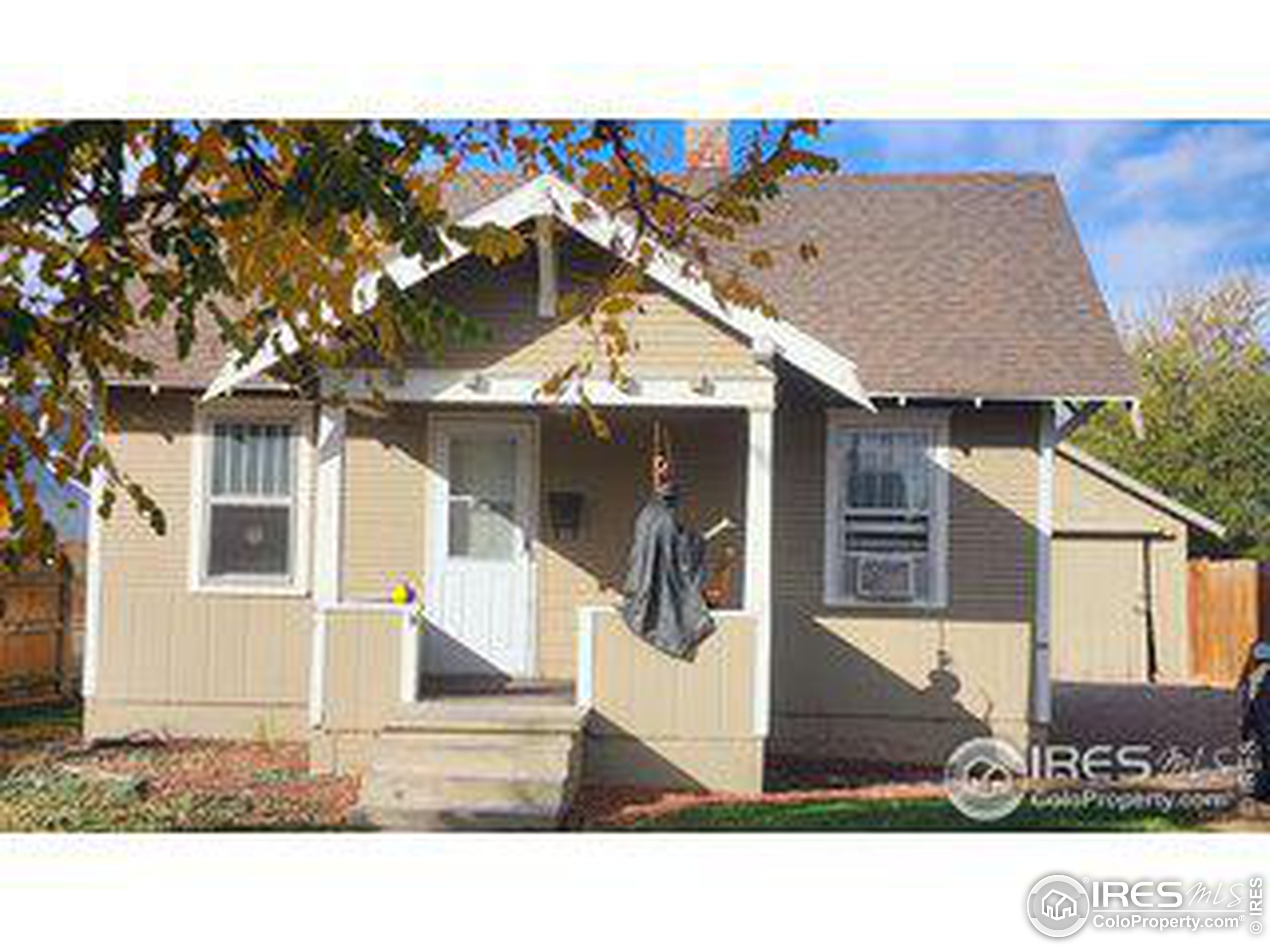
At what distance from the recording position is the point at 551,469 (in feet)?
31.1

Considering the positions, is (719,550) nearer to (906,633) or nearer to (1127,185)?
(906,633)

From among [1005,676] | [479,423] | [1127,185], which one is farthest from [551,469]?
[1127,185]

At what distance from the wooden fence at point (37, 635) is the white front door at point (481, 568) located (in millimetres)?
2595

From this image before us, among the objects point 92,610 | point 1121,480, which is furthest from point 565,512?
point 1121,480

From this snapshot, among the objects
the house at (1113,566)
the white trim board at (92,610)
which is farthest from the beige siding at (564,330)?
the house at (1113,566)

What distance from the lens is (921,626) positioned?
32.0 ft

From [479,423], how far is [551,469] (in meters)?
0.64

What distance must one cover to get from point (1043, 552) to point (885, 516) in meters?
1.23

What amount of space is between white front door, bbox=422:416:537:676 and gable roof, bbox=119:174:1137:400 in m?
1.97

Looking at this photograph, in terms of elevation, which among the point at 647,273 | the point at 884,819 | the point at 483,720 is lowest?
the point at 884,819

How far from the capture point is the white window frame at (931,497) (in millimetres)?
9805
